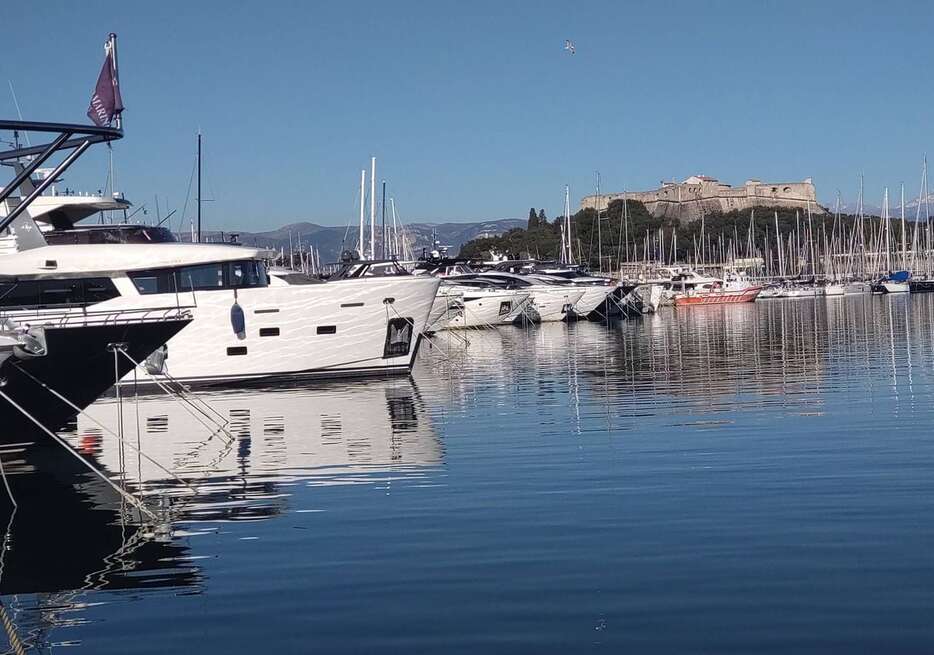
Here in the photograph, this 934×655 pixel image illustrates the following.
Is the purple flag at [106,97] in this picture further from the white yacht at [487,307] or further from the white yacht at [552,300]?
the white yacht at [552,300]

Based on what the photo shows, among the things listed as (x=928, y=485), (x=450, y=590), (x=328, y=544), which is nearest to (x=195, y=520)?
(x=328, y=544)

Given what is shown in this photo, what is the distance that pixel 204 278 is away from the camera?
2983cm

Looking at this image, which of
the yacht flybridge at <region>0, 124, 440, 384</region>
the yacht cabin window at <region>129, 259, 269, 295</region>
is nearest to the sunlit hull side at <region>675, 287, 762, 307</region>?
the yacht flybridge at <region>0, 124, 440, 384</region>

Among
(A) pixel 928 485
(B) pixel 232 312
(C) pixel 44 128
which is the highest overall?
(C) pixel 44 128

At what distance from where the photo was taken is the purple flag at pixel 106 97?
17.6 metres

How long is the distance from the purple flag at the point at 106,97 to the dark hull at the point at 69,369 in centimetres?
299

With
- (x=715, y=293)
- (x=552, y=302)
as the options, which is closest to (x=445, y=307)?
(x=552, y=302)

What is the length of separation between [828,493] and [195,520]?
641 cm

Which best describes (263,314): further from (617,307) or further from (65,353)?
(617,307)

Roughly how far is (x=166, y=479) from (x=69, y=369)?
3.63 metres

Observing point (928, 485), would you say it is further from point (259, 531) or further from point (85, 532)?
point (85, 532)

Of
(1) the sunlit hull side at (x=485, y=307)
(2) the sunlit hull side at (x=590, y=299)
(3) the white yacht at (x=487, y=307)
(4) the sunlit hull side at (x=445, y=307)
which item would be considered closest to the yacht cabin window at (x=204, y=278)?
(4) the sunlit hull side at (x=445, y=307)

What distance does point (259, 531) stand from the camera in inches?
476

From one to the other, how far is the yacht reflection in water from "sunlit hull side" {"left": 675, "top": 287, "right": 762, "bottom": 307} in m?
72.8
